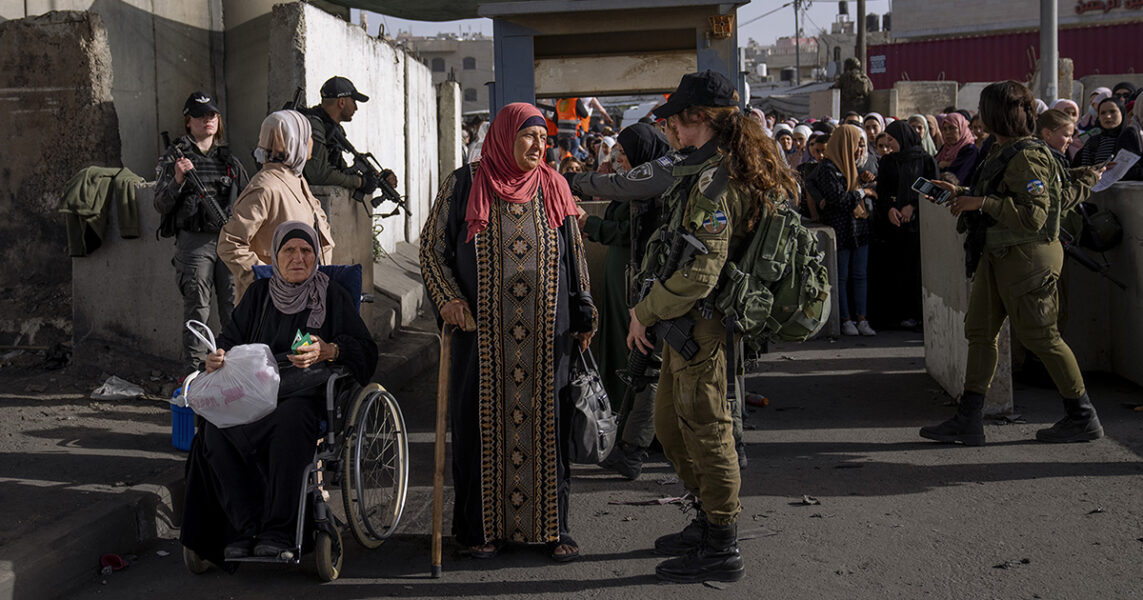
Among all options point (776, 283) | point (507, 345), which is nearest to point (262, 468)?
point (507, 345)

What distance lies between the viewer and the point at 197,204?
6.31 meters

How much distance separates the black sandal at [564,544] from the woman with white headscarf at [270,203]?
5.86 feet

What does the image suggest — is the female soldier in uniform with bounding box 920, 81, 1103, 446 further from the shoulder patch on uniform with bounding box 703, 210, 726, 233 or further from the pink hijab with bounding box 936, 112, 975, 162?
the pink hijab with bounding box 936, 112, 975, 162

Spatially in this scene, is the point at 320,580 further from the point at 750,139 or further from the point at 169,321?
the point at 169,321

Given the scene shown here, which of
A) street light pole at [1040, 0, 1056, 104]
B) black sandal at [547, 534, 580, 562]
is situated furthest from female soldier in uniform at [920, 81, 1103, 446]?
street light pole at [1040, 0, 1056, 104]

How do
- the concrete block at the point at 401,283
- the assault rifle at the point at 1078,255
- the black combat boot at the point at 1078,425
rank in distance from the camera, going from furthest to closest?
the concrete block at the point at 401,283, the assault rifle at the point at 1078,255, the black combat boot at the point at 1078,425

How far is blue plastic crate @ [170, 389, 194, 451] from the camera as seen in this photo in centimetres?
557

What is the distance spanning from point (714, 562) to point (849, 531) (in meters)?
0.87

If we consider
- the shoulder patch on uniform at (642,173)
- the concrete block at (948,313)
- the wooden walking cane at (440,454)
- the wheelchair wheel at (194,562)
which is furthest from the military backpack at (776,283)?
the concrete block at (948,313)

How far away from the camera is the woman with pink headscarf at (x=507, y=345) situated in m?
4.54

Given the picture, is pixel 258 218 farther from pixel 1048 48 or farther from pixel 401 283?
pixel 1048 48

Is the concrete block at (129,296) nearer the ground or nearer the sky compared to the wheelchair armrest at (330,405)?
nearer the sky

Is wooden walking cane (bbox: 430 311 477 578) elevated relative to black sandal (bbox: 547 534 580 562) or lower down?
elevated

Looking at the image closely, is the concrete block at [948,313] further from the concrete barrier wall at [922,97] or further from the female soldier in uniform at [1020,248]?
the concrete barrier wall at [922,97]
